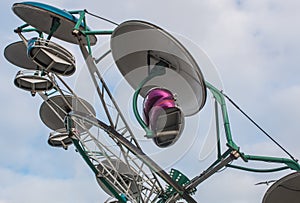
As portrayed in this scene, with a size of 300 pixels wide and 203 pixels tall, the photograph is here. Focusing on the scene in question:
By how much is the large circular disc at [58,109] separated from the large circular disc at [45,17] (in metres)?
2.43

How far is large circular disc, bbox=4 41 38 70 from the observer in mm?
15922

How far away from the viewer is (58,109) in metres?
17.0

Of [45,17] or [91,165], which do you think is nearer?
[45,17]

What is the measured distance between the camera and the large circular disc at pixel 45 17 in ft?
42.0

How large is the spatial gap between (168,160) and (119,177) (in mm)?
3676

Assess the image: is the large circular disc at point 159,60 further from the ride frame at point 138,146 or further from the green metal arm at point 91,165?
the green metal arm at point 91,165

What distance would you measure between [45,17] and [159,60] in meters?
3.31

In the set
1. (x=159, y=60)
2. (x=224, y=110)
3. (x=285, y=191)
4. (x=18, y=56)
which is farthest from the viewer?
(x=18, y=56)

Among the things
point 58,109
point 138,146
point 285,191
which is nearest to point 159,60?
point 138,146

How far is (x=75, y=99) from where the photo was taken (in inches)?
622

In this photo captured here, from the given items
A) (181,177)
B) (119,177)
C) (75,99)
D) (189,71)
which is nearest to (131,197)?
(119,177)

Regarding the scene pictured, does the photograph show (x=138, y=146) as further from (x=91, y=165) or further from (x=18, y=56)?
(x=18, y=56)

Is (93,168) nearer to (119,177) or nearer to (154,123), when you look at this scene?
(119,177)

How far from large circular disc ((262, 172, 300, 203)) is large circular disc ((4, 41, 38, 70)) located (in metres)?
7.94
